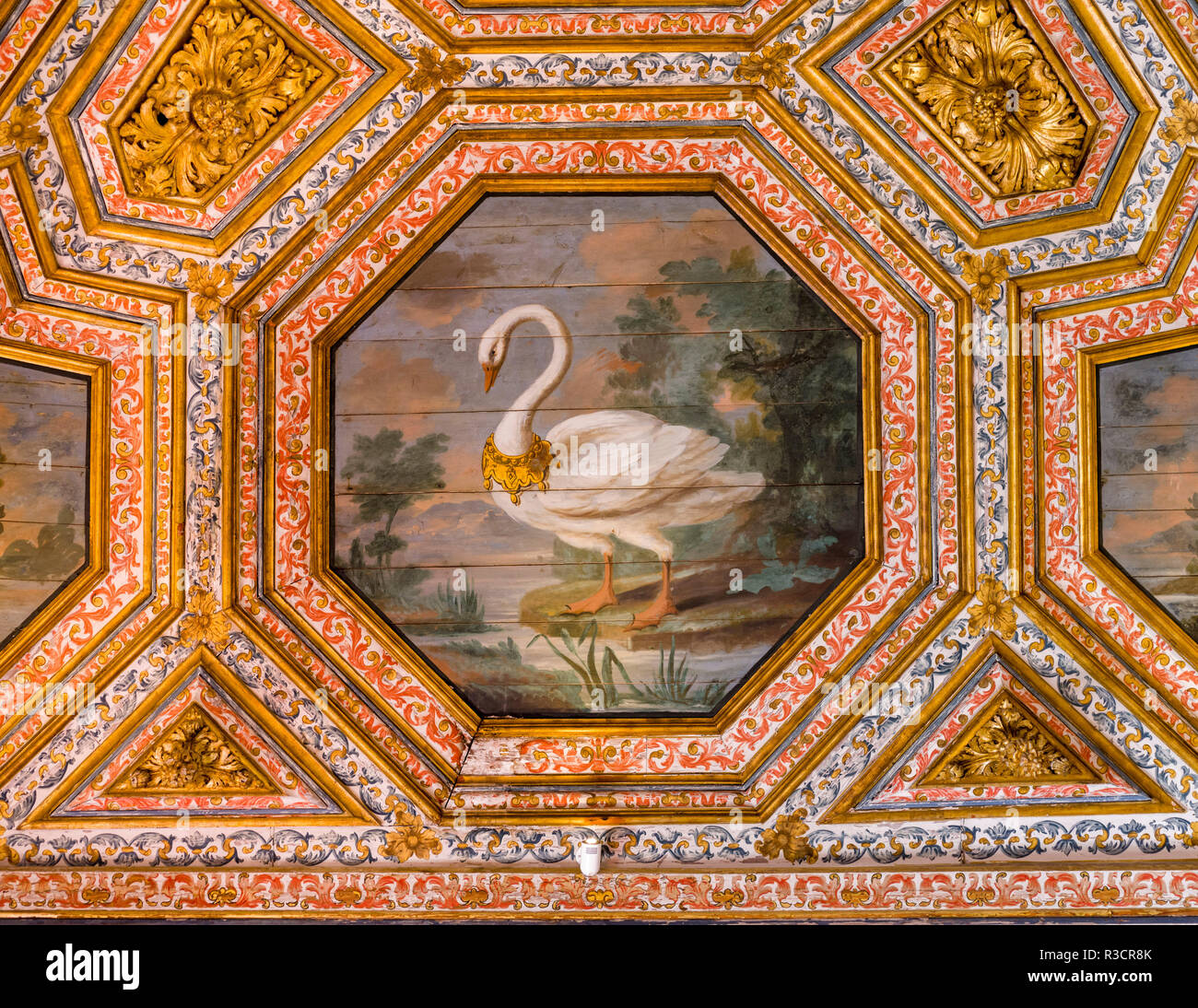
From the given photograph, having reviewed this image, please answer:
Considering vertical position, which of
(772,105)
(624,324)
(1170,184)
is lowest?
(624,324)

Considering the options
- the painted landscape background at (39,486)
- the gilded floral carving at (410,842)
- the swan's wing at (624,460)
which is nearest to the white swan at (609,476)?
the swan's wing at (624,460)

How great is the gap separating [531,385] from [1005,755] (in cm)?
274

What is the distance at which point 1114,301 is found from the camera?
4.18 meters

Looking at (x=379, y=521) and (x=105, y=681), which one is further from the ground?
(x=379, y=521)

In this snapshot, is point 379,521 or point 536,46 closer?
point 536,46

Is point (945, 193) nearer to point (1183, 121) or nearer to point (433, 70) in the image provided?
point (1183, 121)

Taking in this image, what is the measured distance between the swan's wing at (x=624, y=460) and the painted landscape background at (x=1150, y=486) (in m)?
1.76

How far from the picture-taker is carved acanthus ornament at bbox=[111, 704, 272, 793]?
14.3 ft

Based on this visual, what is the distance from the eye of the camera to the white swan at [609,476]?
4375 millimetres

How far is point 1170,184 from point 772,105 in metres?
1.74

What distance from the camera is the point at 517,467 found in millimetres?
4402

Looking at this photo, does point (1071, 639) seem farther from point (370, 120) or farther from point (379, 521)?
point (370, 120)

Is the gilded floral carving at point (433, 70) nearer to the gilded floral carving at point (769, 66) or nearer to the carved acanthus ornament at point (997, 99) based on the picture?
the gilded floral carving at point (769, 66)
